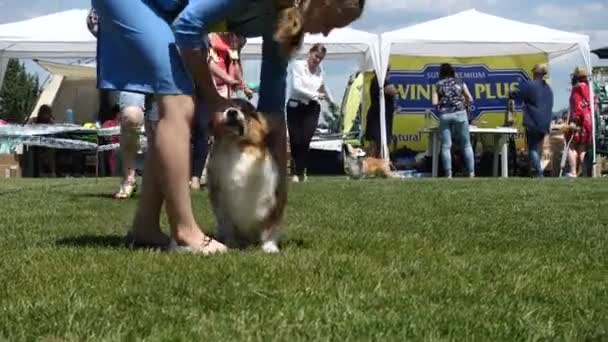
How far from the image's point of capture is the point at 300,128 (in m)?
11.0

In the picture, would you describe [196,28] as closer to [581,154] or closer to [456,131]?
[456,131]

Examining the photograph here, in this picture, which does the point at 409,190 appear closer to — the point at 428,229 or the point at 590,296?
the point at 428,229

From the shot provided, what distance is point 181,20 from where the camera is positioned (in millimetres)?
3441

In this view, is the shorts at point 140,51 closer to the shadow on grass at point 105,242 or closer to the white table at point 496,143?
the shadow on grass at point 105,242

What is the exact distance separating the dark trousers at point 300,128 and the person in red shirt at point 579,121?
5.31 meters

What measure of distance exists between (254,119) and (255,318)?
1490 mm

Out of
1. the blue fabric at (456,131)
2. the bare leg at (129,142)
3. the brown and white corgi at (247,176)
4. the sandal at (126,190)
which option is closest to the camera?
the brown and white corgi at (247,176)

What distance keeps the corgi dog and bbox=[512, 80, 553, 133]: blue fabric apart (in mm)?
2122

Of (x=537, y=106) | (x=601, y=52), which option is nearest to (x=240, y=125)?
(x=537, y=106)

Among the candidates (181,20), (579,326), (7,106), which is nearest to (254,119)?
(181,20)

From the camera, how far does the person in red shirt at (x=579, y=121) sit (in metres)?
14.7

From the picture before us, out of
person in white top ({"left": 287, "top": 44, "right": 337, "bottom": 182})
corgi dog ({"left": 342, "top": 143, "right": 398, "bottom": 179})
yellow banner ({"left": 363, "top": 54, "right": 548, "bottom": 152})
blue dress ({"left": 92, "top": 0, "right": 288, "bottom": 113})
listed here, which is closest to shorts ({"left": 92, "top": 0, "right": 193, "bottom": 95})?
blue dress ({"left": 92, "top": 0, "right": 288, "bottom": 113})

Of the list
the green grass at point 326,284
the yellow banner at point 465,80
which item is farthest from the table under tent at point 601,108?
the green grass at point 326,284

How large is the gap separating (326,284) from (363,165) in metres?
11.2
